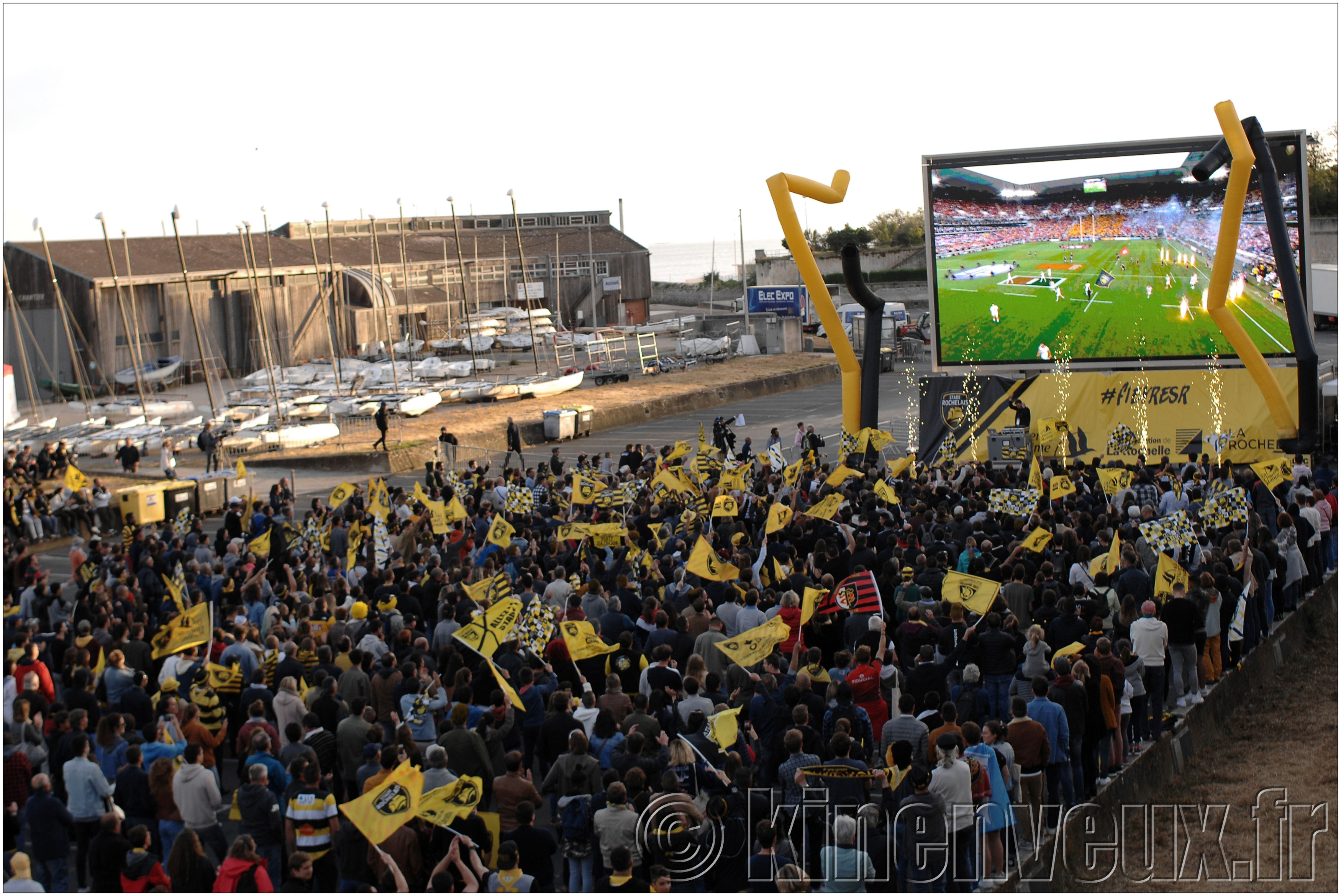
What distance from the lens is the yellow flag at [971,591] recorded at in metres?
11.2

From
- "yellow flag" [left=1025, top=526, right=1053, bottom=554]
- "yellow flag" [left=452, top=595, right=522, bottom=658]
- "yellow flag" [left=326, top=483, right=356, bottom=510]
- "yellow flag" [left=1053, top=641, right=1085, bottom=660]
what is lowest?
"yellow flag" [left=1053, top=641, right=1085, bottom=660]

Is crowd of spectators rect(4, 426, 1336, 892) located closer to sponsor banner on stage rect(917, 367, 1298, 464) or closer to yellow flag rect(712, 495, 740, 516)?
yellow flag rect(712, 495, 740, 516)

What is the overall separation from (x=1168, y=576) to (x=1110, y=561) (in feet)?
3.05

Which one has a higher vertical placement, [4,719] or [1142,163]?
[1142,163]

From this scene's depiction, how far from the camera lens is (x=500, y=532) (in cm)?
1596

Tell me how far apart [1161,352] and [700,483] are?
12650 millimetres

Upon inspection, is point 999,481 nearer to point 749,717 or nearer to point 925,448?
point 925,448

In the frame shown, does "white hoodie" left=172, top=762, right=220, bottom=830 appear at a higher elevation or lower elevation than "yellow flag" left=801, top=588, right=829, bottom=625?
lower

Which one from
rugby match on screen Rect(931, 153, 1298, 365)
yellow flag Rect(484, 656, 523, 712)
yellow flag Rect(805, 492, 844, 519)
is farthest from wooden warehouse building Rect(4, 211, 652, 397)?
yellow flag Rect(484, 656, 523, 712)

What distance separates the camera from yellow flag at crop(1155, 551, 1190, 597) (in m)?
11.8

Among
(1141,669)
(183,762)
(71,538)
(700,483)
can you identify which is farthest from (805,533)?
(71,538)

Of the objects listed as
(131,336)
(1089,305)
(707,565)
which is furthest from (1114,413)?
(131,336)

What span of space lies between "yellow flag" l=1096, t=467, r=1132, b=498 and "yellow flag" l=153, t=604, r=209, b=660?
11.9 meters

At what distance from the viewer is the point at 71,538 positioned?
26.5 m
